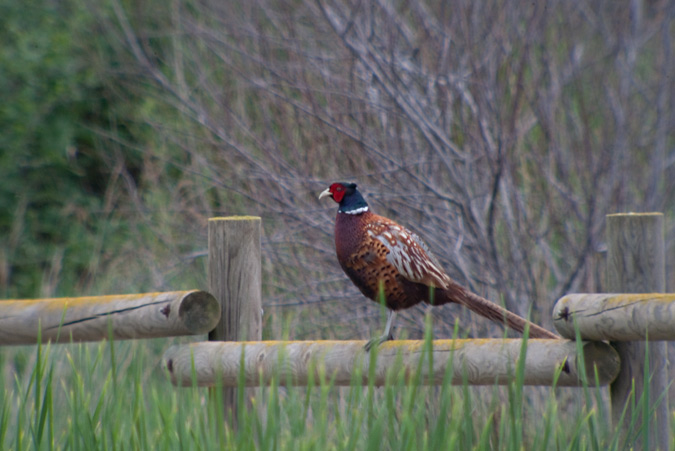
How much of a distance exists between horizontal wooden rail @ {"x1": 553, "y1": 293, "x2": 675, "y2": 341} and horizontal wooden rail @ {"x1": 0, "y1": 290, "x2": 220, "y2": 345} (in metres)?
1.22

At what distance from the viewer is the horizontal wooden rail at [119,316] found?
281 cm

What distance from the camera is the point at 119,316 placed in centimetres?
289

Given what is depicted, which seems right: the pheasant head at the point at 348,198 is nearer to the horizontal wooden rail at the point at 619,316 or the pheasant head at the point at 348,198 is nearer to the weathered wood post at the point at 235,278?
the weathered wood post at the point at 235,278

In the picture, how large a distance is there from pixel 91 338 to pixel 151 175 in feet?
13.7

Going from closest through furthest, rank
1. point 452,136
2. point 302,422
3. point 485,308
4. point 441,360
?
point 302,422, point 441,360, point 485,308, point 452,136

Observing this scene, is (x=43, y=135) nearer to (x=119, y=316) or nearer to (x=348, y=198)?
(x=119, y=316)

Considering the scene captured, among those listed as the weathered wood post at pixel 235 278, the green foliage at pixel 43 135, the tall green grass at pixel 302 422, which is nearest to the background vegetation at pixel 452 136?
the weathered wood post at pixel 235 278

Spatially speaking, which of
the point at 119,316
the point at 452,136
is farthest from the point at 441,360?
the point at 452,136

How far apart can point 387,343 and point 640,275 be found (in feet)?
2.78

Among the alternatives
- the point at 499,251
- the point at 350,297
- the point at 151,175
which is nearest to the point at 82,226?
the point at 151,175

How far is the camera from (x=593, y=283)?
3.84 m

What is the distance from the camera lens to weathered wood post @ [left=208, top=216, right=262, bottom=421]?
2936 mm

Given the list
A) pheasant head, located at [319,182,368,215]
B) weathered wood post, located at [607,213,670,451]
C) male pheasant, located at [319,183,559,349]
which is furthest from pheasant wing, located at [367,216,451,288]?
weathered wood post, located at [607,213,670,451]

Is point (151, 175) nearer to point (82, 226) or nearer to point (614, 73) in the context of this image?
point (82, 226)
